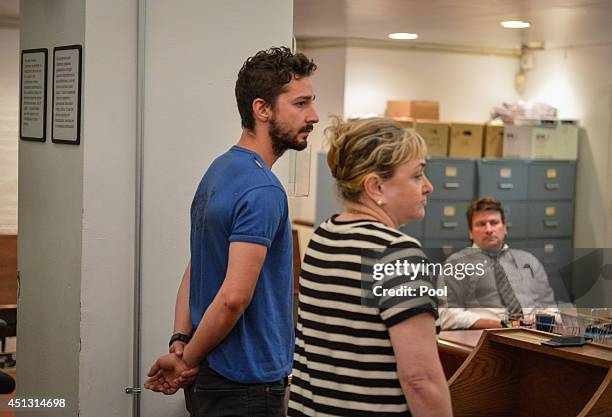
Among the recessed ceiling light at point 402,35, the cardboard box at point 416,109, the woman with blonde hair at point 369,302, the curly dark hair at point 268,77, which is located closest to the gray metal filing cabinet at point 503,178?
the cardboard box at point 416,109

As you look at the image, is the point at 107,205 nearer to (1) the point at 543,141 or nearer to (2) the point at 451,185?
(2) the point at 451,185

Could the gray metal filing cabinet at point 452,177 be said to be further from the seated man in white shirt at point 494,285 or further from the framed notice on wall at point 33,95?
the framed notice on wall at point 33,95

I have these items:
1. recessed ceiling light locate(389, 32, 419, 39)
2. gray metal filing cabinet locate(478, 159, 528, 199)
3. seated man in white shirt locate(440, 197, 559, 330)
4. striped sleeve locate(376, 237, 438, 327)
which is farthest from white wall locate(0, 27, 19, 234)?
striped sleeve locate(376, 237, 438, 327)

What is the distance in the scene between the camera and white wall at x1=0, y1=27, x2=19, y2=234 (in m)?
7.67

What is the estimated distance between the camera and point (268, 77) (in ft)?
7.65

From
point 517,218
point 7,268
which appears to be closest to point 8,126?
point 7,268

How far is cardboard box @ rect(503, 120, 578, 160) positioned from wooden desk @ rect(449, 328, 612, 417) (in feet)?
17.4

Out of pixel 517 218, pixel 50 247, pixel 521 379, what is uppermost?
pixel 50 247

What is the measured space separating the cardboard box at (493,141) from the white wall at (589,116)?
76 centimetres

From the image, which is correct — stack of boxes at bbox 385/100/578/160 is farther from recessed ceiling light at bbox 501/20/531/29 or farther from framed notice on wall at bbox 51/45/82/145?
framed notice on wall at bbox 51/45/82/145

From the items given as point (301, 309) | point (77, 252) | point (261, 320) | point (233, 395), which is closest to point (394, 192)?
point (301, 309)

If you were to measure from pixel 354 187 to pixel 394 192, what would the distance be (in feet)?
0.26

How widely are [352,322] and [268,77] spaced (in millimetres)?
821

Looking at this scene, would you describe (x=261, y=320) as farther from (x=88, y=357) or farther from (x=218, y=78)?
(x=218, y=78)
